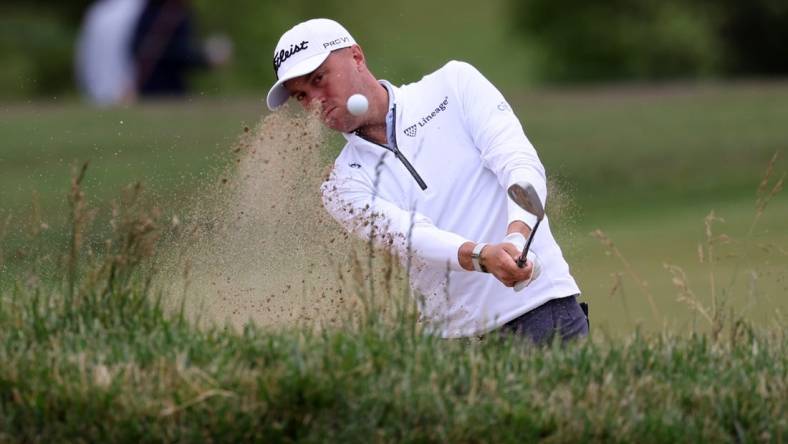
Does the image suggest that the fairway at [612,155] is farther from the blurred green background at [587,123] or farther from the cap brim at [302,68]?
the cap brim at [302,68]

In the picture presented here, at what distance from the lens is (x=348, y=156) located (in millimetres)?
5809

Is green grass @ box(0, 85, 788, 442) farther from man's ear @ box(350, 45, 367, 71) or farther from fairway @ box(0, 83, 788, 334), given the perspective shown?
fairway @ box(0, 83, 788, 334)

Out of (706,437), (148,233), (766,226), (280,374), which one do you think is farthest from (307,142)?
(766,226)

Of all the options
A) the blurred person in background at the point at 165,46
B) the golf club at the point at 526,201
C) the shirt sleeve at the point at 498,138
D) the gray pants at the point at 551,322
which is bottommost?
the gray pants at the point at 551,322

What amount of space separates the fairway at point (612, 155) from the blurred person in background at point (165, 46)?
2.50 metres

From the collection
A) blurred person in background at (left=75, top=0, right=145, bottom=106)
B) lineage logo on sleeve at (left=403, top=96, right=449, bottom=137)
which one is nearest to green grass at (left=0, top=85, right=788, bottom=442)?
lineage logo on sleeve at (left=403, top=96, right=449, bottom=137)

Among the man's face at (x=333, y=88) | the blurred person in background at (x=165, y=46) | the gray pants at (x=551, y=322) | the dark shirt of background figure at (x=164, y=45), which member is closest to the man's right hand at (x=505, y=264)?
the gray pants at (x=551, y=322)

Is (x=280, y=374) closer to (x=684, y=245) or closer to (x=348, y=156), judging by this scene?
(x=348, y=156)

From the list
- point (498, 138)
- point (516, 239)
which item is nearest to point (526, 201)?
point (516, 239)

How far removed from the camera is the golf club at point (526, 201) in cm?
519

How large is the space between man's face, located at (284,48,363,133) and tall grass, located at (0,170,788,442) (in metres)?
1.01

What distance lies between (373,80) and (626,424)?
6.99 ft

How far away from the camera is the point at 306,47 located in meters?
5.79

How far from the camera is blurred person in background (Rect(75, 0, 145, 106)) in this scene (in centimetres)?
2859
